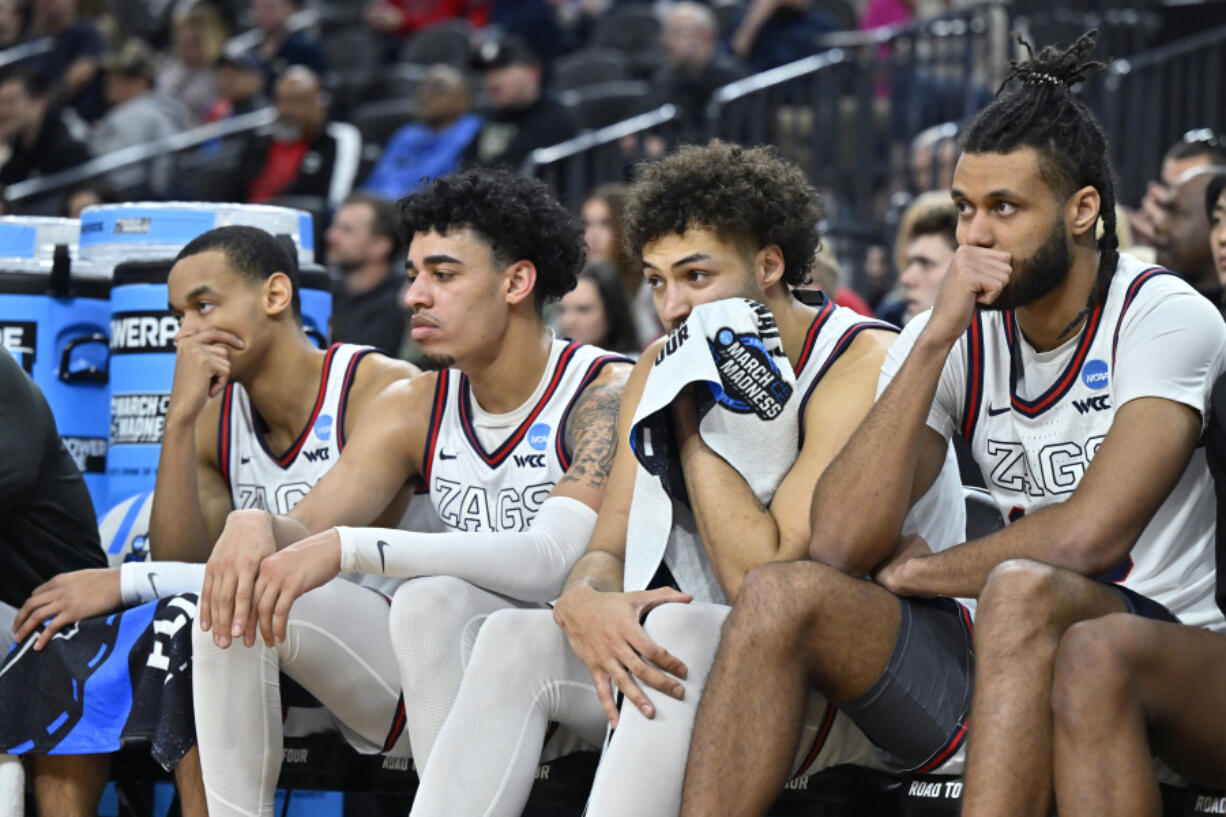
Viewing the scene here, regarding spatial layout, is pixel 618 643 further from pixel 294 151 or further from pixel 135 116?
pixel 135 116

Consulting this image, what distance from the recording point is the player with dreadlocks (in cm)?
268

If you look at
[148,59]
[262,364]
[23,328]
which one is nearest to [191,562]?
[262,364]

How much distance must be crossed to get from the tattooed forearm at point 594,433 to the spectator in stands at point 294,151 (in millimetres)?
5538

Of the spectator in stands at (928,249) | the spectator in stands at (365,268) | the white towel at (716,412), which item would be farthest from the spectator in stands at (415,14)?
the white towel at (716,412)

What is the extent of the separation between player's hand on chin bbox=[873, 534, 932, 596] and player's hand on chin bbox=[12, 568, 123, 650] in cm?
165

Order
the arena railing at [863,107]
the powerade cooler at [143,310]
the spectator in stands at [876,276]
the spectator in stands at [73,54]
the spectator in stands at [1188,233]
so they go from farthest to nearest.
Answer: the spectator in stands at [73,54], the arena railing at [863,107], the spectator in stands at [876,276], the spectator in stands at [1188,233], the powerade cooler at [143,310]

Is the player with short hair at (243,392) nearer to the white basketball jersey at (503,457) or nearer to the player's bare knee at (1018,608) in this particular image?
the white basketball jersey at (503,457)

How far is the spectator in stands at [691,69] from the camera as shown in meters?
8.16

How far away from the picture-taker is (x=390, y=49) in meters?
11.8

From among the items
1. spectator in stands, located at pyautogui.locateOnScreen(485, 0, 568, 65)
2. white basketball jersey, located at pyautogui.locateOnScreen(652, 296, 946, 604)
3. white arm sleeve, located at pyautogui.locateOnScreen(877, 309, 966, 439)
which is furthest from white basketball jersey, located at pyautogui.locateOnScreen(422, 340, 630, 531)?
spectator in stands, located at pyautogui.locateOnScreen(485, 0, 568, 65)

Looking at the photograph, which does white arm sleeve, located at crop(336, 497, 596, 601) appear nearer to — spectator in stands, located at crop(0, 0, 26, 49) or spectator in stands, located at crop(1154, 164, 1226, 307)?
spectator in stands, located at crop(1154, 164, 1226, 307)

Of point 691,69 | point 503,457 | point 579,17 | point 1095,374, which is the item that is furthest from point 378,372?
point 579,17

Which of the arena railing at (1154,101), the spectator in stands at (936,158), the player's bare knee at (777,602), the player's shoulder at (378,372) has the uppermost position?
the arena railing at (1154,101)

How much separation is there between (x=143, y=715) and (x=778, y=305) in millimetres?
1558
